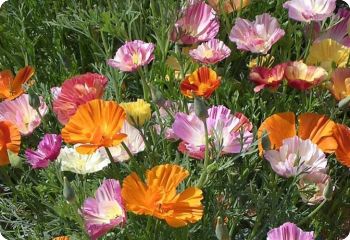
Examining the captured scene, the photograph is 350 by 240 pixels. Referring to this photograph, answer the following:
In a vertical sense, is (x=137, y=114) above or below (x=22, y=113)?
above

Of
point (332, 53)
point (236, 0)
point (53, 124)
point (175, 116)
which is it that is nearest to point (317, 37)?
point (332, 53)

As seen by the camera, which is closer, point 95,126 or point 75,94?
point 95,126

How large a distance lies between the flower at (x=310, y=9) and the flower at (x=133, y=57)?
346mm

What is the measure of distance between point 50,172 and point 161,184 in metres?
0.26

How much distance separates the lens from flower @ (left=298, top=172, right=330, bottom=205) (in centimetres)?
143

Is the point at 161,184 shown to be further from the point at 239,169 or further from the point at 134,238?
the point at 239,169

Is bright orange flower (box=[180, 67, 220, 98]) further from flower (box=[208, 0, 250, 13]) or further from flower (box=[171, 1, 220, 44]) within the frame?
flower (box=[208, 0, 250, 13])

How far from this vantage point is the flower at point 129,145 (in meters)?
1.45

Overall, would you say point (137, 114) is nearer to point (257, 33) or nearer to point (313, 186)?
point (313, 186)

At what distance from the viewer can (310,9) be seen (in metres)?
1.74

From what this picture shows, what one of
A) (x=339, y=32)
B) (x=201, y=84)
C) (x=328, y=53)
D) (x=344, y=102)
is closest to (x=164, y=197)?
(x=201, y=84)

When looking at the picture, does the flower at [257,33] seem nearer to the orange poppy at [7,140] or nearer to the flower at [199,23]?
the flower at [199,23]

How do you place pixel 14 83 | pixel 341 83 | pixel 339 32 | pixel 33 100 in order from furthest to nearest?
pixel 339 32 < pixel 14 83 < pixel 341 83 < pixel 33 100

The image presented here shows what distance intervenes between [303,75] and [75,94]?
1.51ft
